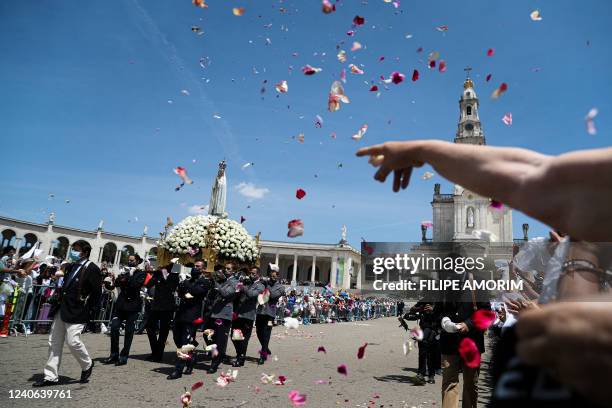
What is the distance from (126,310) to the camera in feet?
32.6

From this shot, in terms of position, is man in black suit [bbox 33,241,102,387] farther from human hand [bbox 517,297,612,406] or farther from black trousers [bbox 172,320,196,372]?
human hand [bbox 517,297,612,406]

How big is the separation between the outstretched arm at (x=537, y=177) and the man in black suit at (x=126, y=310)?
9525 millimetres

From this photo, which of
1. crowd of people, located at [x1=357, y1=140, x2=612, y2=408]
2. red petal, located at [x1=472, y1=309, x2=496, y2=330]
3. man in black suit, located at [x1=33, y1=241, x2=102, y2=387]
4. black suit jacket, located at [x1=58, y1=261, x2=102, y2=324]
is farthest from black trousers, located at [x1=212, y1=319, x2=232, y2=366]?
crowd of people, located at [x1=357, y1=140, x2=612, y2=408]

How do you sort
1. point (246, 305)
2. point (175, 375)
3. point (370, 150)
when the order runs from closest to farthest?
point (370, 150), point (175, 375), point (246, 305)

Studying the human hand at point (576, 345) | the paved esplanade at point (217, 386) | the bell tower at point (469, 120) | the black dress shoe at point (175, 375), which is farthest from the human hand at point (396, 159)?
the bell tower at point (469, 120)

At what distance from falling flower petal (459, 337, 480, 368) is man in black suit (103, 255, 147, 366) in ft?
24.5

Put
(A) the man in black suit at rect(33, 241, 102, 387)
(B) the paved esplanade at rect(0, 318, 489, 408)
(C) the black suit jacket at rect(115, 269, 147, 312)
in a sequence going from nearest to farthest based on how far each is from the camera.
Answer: (B) the paved esplanade at rect(0, 318, 489, 408) < (A) the man in black suit at rect(33, 241, 102, 387) < (C) the black suit jacket at rect(115, 269, 147, 312)

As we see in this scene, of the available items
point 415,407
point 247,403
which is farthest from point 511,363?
point 415,407

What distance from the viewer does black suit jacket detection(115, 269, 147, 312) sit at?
392 inches

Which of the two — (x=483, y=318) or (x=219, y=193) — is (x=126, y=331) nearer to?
(x=483, y=318)

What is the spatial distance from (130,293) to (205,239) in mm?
2339

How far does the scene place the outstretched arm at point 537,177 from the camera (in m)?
1.34

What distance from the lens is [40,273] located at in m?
16.2

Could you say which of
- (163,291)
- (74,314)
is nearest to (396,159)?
(74,314)
